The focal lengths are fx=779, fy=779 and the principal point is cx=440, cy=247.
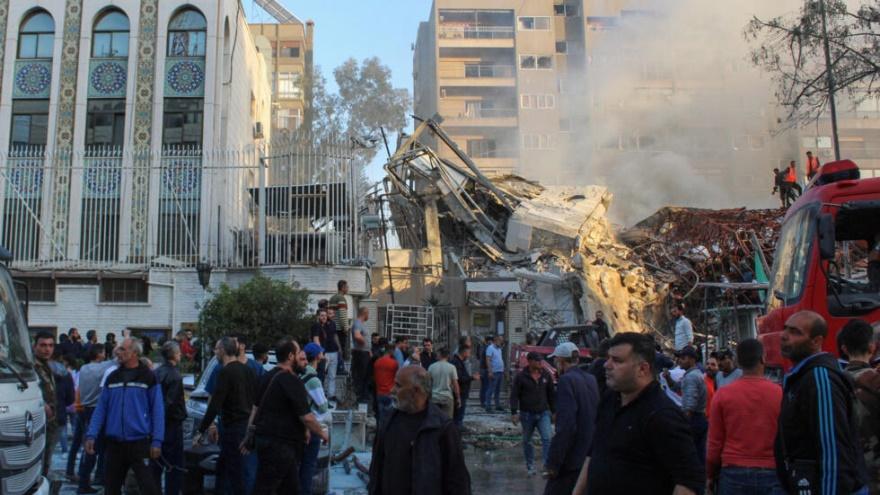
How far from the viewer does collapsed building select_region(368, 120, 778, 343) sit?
23000mm


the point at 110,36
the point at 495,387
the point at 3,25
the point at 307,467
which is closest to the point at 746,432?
the point at 307,467

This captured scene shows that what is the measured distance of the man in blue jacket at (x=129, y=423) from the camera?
6418 millimetres

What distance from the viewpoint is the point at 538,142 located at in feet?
156

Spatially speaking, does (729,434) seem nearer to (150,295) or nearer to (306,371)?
(306,371)

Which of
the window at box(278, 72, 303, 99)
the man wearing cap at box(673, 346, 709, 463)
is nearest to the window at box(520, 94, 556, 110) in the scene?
the window at box(278, 72, 303, 99)

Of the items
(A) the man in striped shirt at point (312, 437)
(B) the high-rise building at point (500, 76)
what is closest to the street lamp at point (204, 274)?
(A) the man in striped shirt at point (312, 437)

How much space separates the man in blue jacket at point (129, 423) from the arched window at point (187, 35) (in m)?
17.8

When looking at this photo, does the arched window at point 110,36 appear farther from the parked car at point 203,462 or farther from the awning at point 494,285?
the parked car at point 203,462

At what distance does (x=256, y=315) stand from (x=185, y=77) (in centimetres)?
1039

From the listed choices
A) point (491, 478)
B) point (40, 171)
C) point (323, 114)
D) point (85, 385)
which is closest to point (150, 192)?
point (40, 171)

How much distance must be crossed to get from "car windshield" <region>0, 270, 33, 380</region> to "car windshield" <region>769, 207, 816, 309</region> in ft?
21.5

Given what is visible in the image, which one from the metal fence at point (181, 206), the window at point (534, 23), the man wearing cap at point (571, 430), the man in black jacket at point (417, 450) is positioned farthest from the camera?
the window at point (534, 23)

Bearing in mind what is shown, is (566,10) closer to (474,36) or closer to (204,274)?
(474,36)

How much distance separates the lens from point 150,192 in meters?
20.9
